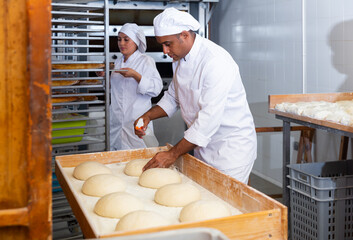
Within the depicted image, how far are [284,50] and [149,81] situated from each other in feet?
4.82

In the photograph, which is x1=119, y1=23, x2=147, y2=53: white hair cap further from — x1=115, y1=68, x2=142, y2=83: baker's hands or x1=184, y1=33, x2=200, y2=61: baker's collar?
x1=184, y1=33, x2=200, y2=61: baker's collar

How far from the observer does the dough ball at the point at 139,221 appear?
1336mm

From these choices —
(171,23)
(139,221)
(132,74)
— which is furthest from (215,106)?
(132,74)

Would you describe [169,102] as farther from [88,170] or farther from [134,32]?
[134,32]

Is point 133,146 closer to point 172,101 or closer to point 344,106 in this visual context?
point 172,101

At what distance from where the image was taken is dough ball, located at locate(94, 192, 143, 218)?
1531 millimetres

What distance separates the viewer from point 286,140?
3.05 meters

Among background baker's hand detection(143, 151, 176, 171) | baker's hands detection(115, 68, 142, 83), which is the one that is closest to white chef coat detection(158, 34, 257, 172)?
background baker's hand detection(143, 151, 176, 171)

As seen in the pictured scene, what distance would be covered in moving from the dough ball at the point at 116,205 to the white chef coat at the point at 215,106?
56 centimetres

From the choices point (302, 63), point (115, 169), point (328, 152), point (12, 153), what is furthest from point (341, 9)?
point (12, 153)

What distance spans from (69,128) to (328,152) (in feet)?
7.37

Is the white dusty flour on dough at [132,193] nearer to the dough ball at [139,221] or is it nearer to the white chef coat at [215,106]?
the dough ball at [139,221]

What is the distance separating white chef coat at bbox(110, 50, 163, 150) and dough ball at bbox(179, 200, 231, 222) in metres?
2.30

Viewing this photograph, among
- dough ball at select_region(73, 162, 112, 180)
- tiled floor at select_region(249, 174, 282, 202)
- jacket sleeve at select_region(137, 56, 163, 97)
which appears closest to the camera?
dough ball at select_region(73, 162, 112, 180)
